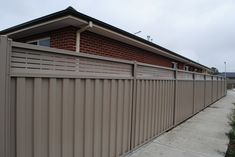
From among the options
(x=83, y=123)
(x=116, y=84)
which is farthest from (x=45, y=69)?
(x=116, y=84)

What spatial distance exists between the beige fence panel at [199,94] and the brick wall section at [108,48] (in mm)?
2473

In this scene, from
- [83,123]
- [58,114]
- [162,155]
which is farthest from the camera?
[162,155]

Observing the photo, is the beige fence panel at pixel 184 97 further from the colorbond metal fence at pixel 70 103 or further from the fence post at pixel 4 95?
the fence post at pixel 4 95

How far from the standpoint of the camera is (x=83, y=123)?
290cm

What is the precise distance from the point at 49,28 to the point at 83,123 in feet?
13.9

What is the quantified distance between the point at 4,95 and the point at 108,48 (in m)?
5.25

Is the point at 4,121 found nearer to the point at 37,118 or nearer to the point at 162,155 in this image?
the point at 37,118

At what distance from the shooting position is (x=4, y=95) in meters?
1.96

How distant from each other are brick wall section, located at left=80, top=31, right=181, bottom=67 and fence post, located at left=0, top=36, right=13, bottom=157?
163 inches

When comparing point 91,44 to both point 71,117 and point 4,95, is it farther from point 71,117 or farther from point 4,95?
point 4,95

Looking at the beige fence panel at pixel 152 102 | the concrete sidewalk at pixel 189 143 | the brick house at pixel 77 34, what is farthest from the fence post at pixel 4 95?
the brick house at pixel 77 34

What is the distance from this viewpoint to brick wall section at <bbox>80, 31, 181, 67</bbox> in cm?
620

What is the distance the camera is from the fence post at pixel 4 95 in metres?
1.94

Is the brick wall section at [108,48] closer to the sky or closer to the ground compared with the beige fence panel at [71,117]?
closer to the sky
